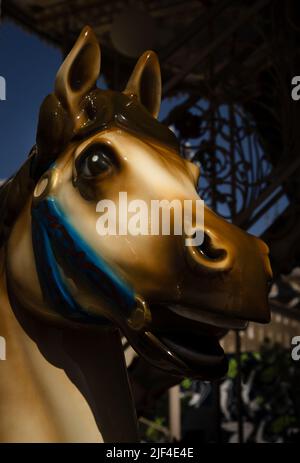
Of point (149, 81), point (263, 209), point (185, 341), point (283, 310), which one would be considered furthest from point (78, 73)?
point (283, 310)

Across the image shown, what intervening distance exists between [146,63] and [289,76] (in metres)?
2.00

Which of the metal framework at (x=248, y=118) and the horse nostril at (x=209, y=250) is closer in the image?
the horse nostril at (x=209, y=250)

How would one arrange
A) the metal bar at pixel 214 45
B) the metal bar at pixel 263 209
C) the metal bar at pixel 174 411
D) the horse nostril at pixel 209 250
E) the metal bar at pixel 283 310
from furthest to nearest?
the metal bar at pixel 283 310, the metal bar at pixel 174 411, the metal bar at pixel 263 209, the metal bar at pixel 214 45, the horse nostril at pixel 209 250

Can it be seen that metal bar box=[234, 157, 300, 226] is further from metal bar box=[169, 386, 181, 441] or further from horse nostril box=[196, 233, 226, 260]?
metal bar box=[169, 386, 181, 441]

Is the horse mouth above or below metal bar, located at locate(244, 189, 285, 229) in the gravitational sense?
below

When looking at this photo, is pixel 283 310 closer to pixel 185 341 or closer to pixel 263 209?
pixel 263 209

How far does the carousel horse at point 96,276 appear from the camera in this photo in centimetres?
80

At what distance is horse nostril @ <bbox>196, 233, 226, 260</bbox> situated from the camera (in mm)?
780

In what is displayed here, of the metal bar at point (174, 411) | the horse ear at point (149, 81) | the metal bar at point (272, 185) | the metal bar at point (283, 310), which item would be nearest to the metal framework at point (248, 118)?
the metal bar at point (272, 185)

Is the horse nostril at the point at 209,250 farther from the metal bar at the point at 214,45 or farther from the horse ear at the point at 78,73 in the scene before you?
the metal bar at the point at 214,45

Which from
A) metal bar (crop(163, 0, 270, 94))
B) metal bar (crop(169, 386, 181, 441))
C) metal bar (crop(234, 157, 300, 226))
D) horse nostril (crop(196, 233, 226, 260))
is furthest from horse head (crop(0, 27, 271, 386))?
metal bar (crop(169, 386, 181, 441))

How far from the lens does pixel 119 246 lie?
843mm
